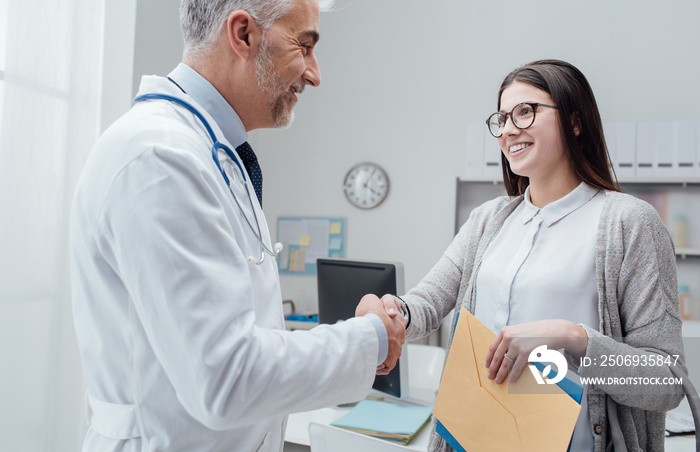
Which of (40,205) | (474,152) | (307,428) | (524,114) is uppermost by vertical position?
(474,152)

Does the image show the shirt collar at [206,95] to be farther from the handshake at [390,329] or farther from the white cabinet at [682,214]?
the white cabinet at [682,214]

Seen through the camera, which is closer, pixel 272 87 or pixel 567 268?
pixel 272 87

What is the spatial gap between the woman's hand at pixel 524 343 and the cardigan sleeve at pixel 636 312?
27 millimetres

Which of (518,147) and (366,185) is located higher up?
(366,185)

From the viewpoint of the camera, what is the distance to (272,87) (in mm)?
942

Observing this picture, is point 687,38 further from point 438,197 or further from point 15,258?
point 15,258

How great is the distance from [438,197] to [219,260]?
316 cm

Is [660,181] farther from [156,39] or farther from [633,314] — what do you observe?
[156,39]

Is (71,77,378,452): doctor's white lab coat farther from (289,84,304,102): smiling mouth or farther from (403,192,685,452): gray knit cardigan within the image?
(403,192,685,452): gray knit cardigan

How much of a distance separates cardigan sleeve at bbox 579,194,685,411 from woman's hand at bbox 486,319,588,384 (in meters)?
0.03

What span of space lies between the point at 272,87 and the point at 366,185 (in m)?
2.93

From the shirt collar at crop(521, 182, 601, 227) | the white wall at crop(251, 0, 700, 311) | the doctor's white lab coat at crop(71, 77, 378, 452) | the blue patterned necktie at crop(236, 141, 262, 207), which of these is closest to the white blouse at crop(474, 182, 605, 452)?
the shirt collar at crop(521, 182, 601, 227)

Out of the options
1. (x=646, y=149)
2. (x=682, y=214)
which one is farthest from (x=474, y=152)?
(x=682, y=214)

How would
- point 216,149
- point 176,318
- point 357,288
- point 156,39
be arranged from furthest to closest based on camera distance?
point 156,39
point 357,288
point 216,149
point 176,318
